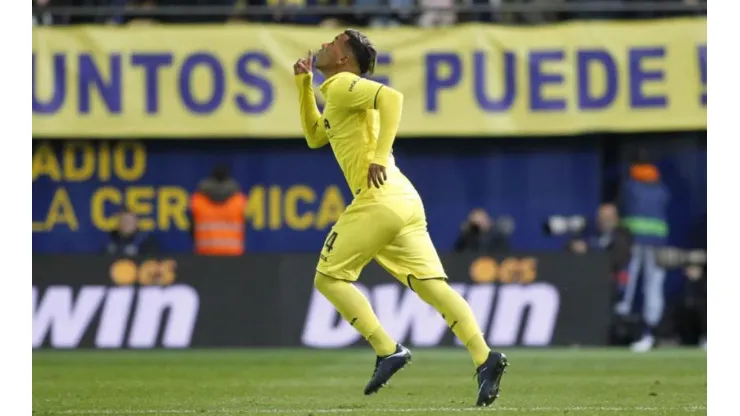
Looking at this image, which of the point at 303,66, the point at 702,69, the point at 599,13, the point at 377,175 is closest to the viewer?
the point at 377,175

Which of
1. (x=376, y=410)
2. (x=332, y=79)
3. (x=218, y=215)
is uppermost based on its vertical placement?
(x=332, y=79)

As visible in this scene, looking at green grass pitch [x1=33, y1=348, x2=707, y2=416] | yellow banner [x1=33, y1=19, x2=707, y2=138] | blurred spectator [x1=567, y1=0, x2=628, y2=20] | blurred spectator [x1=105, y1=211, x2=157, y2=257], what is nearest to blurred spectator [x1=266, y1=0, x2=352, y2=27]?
yellow banner [x1=33, y1=19, x2=707, y2=138]

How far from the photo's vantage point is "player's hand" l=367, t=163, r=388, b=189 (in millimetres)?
8297

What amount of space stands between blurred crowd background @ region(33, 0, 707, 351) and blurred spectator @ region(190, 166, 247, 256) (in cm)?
114

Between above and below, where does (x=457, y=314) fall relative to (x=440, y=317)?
above

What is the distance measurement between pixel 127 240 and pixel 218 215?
4.52 feet

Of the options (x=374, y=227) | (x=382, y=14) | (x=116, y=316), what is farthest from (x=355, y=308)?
(x=382, y=14)

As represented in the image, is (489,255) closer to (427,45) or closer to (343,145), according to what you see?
(427,45)

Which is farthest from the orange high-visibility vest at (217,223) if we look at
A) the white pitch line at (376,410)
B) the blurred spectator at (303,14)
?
the white pitch line at (376,410)

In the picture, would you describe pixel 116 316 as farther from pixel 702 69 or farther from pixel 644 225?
pixel 702 69

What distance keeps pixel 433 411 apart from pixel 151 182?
1051 centimetres

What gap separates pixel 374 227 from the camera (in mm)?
8484

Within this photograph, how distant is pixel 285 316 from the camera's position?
15.9 metres
